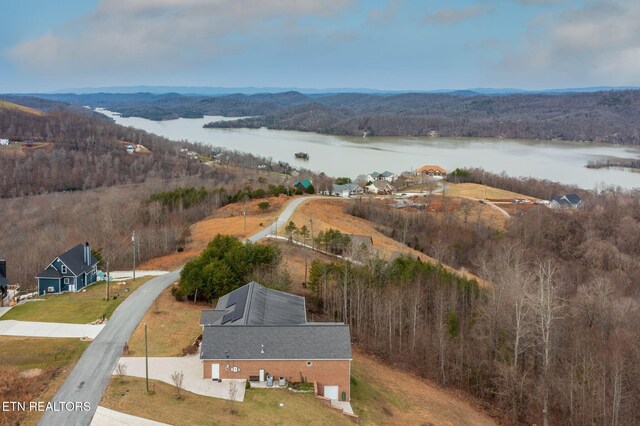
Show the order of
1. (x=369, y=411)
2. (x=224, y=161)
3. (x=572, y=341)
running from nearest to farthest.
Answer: (x=369, y=411)
(x=572, y=341)
(x=224, y=161)

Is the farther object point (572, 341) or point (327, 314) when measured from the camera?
point (327, 314)

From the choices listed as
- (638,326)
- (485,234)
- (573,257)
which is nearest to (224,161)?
(485,234)

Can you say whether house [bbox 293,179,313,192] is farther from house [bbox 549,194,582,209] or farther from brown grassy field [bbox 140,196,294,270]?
house [bbox 549,194,582,209]

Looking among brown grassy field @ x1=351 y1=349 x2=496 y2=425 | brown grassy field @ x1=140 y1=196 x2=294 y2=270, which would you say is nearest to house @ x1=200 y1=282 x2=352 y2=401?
brown grassy field @ x1=351 y1=349 x2=496 y2=425

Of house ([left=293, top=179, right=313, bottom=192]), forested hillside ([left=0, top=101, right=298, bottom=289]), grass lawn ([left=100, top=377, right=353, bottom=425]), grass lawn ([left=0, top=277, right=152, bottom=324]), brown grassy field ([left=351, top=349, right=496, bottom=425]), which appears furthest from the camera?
house ([left=293, top=179, right=313, bottom=192])

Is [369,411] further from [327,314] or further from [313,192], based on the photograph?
[313,192]

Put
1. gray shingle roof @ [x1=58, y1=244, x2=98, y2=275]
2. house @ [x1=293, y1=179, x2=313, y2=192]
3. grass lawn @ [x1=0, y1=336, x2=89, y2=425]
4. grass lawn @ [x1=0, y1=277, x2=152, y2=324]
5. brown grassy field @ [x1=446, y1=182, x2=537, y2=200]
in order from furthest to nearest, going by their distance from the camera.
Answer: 1. brown grassy field @ [x1=446, y1=182, x2=537, y2=200]
2. house @ [x1=293, y1=179, x2=313, y2=192]
3. gray shingle roof @ [x1=58, y1=244, x2=98, y2=275]
4. grass lawn @ [x1=0, y1=277, x2=152, y2=324]
5. grass lawn @ [x1=0, y1=336, x2=89, y2=425]

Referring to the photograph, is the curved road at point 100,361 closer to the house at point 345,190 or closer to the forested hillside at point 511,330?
the forested hillside at point 511,330

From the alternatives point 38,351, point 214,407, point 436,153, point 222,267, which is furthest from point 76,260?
point 436,153

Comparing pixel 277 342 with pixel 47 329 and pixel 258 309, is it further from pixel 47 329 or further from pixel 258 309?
pixel 47 329
